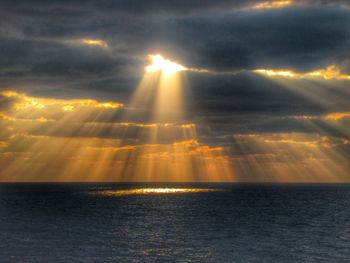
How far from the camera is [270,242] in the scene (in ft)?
226

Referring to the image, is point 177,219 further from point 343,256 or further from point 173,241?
point 343,256

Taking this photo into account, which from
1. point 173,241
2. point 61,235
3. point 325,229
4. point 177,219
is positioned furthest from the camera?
point 177,219

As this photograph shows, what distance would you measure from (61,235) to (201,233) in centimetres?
2199

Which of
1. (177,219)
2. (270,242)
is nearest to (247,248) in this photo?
(270,242)

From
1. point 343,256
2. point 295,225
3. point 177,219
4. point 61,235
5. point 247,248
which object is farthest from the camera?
point 177,219

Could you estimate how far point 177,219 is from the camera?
102688mm

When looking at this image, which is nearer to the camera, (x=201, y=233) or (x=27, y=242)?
(x=27, y=242)

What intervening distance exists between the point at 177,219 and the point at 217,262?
163 ft

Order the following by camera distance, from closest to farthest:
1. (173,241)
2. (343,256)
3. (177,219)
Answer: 1. (343,256)
2. (173,241)
3. (177,219)

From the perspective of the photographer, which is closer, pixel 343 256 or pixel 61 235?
pixel 343 256

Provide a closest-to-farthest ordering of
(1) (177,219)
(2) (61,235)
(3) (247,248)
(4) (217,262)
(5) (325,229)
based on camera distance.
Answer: (4) (217,262) < (3) (247,248) < (2) (61,235) < (5) (325,229) < (1) (177,219)

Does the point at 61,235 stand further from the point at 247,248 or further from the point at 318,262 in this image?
the point at 318,262

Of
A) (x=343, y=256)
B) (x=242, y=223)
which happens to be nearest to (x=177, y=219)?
(x=242, y=223)

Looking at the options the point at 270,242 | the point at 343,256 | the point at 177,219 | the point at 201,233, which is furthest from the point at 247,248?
the point at 177,219
